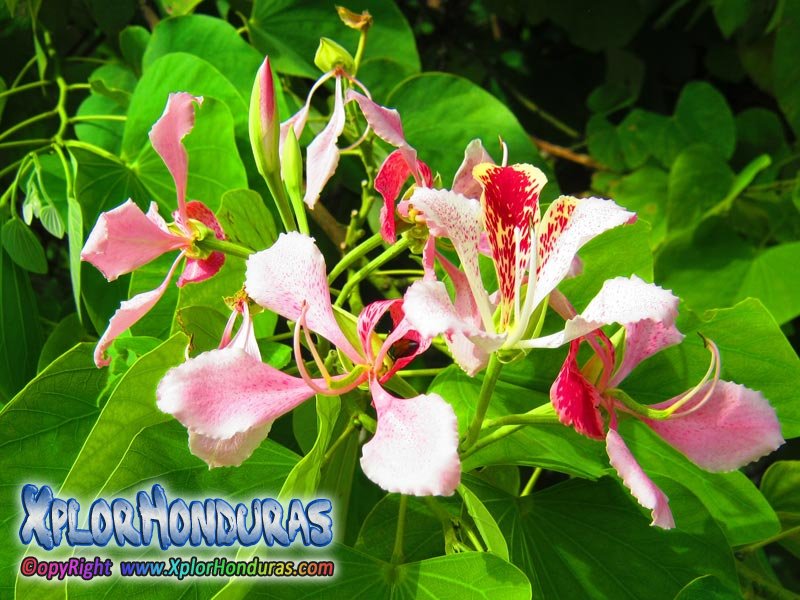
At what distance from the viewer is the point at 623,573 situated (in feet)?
2.16

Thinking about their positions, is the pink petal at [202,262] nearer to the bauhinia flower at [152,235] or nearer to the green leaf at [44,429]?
the bauhinia flower at [152,235]

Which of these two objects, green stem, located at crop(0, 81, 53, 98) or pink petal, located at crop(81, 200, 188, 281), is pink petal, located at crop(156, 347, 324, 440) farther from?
green stem, located at crop(0, 81, 53, 98)

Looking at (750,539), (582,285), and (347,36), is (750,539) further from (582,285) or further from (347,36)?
(347,36)

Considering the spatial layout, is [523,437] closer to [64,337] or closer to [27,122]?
[64,337]

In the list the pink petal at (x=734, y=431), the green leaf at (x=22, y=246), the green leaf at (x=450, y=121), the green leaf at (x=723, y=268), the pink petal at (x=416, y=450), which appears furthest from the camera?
the green leaf at (x=723, y=268)

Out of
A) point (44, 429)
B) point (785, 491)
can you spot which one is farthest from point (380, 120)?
point (785, 491)

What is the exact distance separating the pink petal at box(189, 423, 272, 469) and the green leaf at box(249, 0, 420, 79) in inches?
29.0

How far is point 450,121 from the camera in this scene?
1.00m

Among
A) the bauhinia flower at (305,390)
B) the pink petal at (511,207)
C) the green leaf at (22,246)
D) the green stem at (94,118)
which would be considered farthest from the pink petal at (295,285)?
the green stem at (94,118)

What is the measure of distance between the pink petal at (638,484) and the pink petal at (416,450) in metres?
0.11

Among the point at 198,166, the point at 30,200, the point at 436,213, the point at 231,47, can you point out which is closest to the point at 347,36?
the point at 231,47

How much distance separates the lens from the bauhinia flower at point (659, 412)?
0.49 meters

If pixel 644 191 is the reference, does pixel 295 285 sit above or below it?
above

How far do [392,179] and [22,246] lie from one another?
17.8 inches
